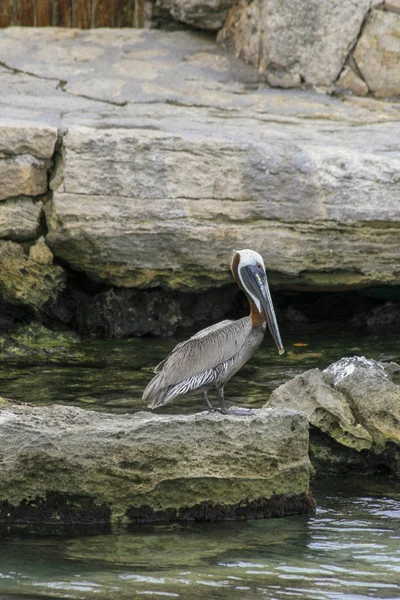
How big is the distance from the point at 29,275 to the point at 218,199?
173 cm

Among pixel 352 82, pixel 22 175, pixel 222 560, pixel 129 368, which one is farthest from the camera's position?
pixel 352 82

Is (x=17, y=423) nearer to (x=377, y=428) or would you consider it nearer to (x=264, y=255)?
(x=377, y=428)

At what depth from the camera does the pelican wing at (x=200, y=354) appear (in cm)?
577

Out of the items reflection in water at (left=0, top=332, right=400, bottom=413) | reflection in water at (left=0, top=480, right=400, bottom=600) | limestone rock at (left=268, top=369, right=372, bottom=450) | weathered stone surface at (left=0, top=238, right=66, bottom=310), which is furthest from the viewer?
weathered stone surface at (left=0, top=238, right=66, bottom=310)

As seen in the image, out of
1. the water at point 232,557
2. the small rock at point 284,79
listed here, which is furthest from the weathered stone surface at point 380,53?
the water at point 232,557

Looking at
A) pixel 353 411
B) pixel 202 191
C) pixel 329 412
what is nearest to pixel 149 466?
pixel 329 412

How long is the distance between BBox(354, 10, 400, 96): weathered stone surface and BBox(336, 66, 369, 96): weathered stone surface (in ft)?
0.21

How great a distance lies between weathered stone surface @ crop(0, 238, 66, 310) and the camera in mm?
8906

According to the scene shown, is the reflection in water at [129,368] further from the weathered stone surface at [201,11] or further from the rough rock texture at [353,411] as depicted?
the weathered stone surface at [201,11]

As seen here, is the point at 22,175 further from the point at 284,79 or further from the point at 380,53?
the point at 380,53

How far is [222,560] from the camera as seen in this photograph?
4.73 meters

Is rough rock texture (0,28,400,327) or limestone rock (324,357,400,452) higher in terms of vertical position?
rough rock texture (0,28,400,327)

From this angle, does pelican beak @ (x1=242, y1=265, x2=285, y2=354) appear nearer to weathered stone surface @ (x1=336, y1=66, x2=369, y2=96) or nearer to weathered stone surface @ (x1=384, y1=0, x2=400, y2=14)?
weathered stone surface @ (x1=336, y1=66, x2=369, y2=96)

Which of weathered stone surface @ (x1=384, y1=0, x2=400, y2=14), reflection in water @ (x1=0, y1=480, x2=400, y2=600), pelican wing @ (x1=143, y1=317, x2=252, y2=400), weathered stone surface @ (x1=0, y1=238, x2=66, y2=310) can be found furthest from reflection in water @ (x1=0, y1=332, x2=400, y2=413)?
weathered stone surface @ (x1=384, y1=0, x2=400, y2=14)
